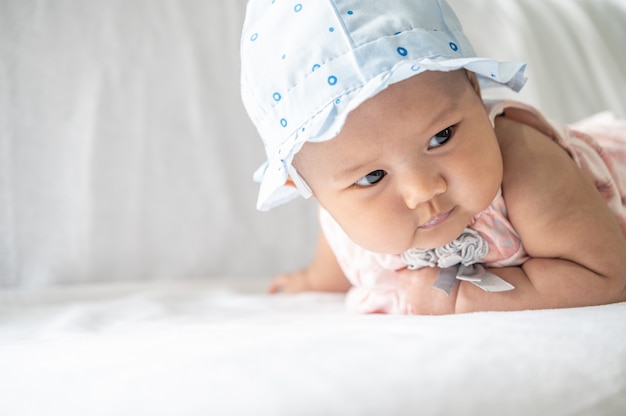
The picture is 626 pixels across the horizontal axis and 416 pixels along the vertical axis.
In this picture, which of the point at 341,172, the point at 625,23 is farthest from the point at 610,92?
the point at 341,172

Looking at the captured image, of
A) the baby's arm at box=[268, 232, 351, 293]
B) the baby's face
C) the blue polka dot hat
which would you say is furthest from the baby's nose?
the baby's arm at box=[268, 232, 351, 293]

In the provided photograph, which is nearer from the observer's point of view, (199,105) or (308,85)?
(308,85)

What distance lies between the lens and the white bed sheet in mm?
624

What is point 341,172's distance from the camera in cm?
96

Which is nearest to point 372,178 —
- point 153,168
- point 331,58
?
point 331,58

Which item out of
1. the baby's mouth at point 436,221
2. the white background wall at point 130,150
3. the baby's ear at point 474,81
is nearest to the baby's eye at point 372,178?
the baby's mouth at point 436,221

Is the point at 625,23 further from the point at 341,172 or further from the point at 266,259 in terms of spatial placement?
the point at 341,172

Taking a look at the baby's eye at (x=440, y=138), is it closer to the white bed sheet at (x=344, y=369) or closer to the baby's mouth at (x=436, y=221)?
the baby's mouth at (x=436, y=221)

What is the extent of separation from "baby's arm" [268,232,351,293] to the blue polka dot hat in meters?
0.51

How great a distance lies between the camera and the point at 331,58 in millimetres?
876

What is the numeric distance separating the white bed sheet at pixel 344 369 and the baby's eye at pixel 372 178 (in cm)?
21

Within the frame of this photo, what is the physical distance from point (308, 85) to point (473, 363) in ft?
1.40

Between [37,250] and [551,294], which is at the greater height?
[37,250]

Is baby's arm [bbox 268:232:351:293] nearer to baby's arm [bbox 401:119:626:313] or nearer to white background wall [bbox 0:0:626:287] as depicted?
white background wall [bbox 0:0:626:287]
